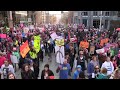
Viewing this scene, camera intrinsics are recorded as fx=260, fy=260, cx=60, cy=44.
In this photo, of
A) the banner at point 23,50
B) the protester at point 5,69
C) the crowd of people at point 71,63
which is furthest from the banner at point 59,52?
the protester at point 5,69

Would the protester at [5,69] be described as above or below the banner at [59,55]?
below

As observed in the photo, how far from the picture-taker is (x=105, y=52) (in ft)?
38.8

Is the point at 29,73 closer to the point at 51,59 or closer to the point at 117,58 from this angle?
the point at 117,58

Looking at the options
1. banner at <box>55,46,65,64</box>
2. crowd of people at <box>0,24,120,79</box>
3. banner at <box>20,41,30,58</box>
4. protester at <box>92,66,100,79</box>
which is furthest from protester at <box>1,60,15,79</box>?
protester at <box>92,66,100,79</box>

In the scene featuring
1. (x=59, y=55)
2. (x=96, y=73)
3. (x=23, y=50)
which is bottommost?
(x=96, y=73)

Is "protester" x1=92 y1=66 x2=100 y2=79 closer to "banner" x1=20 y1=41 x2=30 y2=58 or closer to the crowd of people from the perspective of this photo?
the crowd of people

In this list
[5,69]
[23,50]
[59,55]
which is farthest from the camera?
[23,50]

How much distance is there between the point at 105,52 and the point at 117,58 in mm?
773

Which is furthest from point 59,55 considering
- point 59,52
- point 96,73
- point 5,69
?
point 5,69

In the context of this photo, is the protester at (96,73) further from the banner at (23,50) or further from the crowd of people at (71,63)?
the banner at (23,50)

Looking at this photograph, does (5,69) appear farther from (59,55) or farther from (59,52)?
(59,52)

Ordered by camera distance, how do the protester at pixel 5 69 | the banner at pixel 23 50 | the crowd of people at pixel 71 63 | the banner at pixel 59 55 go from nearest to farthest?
the crowd of people at pixel 71 63, the protester at pixel 5 69, the banner at pixel 59 55, the banner at pixel 23 50
